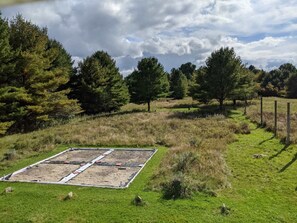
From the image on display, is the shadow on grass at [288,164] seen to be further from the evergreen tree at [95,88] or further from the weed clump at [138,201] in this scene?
the evergreen tree at [95,88]

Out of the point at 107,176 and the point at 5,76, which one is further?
the point at 5,76

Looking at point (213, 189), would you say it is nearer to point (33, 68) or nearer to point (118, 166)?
point (118, 166)

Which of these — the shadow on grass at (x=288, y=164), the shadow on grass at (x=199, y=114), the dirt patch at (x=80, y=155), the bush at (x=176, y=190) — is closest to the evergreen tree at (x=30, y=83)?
the dirt patch at (x=80, y=155)

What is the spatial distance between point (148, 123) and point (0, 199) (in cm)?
1426

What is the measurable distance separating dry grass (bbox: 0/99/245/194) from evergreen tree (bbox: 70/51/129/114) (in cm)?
1370

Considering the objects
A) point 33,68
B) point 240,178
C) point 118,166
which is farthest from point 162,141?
point 33,68

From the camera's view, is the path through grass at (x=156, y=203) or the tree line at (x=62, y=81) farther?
the tree line at (x=62, y=81)

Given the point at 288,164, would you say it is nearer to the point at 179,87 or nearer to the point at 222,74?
the point at 222,74

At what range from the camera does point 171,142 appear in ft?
56.4

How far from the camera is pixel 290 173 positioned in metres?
11.7

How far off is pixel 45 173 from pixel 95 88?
963 inches

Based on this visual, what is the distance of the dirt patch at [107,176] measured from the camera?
11295 millimetres

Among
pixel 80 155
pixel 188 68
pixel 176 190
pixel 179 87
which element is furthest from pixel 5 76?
pixel 188 68

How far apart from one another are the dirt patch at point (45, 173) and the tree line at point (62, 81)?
28.7 feet
